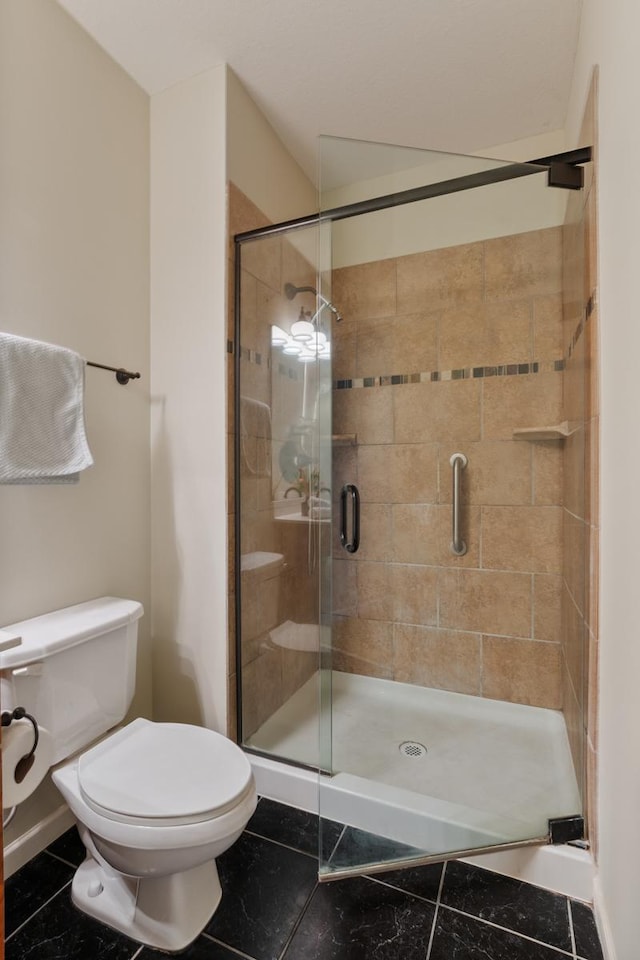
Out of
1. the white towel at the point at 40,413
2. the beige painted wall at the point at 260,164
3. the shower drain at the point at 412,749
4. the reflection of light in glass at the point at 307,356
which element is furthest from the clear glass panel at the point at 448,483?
the white towel at the point at 40,413

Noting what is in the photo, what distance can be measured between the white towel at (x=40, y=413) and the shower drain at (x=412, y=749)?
1354 mm

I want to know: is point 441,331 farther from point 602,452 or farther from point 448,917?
point 448,917

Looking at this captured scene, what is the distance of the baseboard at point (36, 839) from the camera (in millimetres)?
1414

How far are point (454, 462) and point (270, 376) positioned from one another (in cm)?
79

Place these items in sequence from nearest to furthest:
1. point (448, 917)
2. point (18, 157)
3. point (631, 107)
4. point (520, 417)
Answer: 1. point (631, 107)
2. point (448, 917)
3. point (18, 157)
4. point (520, 417)

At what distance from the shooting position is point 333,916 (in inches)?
51.3

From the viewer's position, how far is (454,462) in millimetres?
1703

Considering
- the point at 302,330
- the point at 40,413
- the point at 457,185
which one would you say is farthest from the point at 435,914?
the point at 457,185

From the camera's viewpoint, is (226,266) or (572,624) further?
(226,266)

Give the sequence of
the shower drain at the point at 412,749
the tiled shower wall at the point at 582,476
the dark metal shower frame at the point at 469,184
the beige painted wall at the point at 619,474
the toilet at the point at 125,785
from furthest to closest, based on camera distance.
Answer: the shower drain at the point at 412,749 < the dark metal shower frame at the point at 469,184 < the tiled shower wall at the point at 582,476 < the toilet at the point at 125,785 < the beige painted wall at the point at 619,474

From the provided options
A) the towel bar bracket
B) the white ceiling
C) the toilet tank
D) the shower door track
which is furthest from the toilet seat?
the white ceiling

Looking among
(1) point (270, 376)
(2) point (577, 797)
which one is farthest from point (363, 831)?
(1) point (270, 376)

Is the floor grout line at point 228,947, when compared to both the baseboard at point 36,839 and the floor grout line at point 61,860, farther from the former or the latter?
the baseboard at point 36,839

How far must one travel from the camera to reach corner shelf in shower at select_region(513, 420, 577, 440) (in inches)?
65.2
